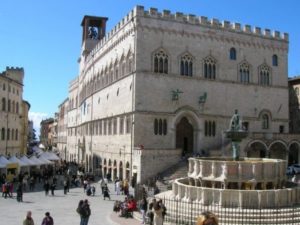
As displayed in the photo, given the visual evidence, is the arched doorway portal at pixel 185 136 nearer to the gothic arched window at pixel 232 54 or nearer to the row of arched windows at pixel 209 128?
the row of arched windows at pixel 209 128

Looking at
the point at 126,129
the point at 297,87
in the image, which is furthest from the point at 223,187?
the point at 297,87

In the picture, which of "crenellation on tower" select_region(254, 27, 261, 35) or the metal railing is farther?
"crenellation on tower" select_region(254, 27, 261, 35)

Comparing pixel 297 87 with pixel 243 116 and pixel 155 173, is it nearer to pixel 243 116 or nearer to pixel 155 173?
pixel 243 116

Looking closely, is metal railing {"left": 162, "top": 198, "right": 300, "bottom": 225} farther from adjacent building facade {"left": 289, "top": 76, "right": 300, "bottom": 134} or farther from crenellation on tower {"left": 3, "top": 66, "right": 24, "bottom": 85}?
crenellation on tower {"left": 3, "top": 66, "right": 24, "bottom": 85}

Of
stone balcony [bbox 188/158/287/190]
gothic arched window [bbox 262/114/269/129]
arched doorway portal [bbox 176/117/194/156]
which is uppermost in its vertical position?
gothic arched window [bbox 262/114/269/129]

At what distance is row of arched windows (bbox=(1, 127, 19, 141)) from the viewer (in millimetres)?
46156

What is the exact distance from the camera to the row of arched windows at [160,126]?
125ft

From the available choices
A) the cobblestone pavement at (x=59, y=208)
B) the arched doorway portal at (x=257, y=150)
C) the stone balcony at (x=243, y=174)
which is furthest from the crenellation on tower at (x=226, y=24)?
the stone balcony at (x=243, y=174)

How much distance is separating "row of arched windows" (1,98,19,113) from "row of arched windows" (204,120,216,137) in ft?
71.0

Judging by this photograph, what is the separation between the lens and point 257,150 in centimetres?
4091

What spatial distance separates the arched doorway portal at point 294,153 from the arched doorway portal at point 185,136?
34.4 feet

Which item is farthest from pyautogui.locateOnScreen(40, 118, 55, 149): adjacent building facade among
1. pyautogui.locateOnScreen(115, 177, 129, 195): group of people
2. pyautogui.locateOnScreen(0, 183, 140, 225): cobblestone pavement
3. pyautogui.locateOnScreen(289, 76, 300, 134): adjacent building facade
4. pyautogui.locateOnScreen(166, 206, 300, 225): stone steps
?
pyautogui.locateOnScreen(166, 206, 300, 225): stone steps

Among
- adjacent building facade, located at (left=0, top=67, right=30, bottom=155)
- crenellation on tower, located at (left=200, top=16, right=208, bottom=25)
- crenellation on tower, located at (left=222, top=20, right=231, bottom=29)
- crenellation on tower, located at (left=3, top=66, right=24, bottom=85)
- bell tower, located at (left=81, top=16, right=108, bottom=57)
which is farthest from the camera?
bell tower, located at (left=81, top=16, right=108, bottom=57)

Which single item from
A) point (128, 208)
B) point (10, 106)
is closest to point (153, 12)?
point (10, 106)
